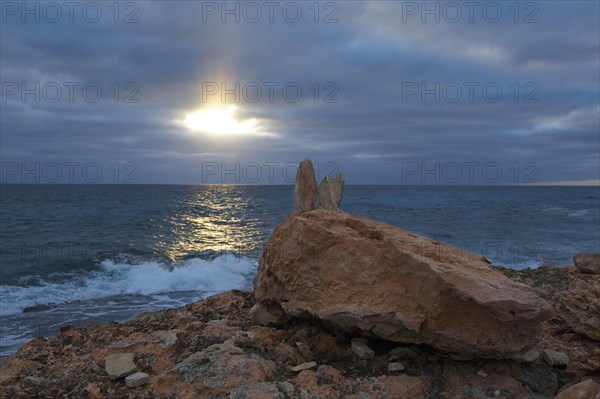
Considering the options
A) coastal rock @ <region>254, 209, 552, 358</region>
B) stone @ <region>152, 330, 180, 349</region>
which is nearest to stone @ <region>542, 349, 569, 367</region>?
coastal rock @ <region>254, 209, 552, 358</region>

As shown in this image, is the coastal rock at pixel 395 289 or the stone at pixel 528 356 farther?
the stone at pixel 528 356

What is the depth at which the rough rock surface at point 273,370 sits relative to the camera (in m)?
4.90

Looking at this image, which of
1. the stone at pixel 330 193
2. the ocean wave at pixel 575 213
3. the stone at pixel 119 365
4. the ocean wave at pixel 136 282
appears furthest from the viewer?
the ocean wave at pixel 575 213

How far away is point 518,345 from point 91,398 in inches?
187

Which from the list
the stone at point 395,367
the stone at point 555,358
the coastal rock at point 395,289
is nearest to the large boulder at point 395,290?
the coastal rock at point 395,289

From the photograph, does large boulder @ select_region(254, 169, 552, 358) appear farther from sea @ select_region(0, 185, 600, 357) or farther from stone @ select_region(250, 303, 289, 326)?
sea @ select_region(0, 185, 600, 357)

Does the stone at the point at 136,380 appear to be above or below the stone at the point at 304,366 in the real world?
below

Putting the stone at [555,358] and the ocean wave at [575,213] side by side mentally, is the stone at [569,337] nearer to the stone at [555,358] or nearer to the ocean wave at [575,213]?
the stone at [555,358]

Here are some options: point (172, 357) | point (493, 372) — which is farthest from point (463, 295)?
point (172, 357)

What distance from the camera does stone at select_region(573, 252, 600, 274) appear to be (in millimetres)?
11367

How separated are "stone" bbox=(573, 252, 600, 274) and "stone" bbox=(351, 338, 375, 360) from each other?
27.7ft

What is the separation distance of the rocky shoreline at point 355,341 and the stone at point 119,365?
15 mm

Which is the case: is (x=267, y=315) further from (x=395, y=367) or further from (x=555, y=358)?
(x=555, y=358)

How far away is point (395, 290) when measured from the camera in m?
5.48
